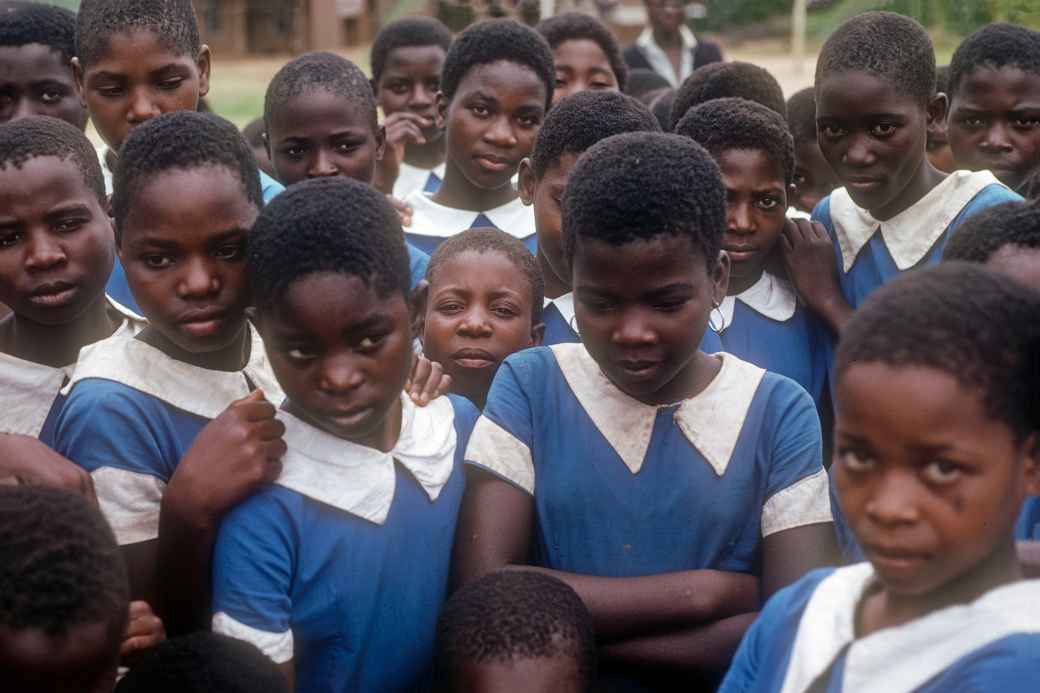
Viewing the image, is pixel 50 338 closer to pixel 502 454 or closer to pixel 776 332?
pixel 502 454

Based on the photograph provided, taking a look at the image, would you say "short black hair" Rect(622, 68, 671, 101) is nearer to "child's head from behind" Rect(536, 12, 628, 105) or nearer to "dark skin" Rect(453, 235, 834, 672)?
"child's head from behind" Rect(536, 12, 628, 105)

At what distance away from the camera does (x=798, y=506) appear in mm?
2385

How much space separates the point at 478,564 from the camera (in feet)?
7.91

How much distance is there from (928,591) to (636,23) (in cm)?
1690

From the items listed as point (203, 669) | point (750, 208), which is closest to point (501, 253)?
point (750, 208)

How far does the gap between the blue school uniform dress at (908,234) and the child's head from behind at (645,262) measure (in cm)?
96

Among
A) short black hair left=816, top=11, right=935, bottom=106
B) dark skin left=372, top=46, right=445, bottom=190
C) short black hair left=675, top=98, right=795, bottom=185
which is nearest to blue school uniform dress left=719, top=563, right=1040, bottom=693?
short black hair left=675, top=98, right=795, bottom=185

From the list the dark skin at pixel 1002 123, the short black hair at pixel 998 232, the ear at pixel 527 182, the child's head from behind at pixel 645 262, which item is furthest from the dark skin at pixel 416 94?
the short black hair at pixel 998 232

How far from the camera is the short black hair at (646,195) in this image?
2377 millimetres

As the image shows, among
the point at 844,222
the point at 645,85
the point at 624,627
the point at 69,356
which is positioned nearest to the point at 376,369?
the point at 624,627

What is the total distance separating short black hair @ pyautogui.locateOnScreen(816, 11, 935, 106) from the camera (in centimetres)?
344

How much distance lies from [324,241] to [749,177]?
1333mm

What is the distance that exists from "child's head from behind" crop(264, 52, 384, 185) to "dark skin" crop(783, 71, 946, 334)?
1328 millimetres

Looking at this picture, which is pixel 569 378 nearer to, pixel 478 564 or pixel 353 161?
pixel 478 564
